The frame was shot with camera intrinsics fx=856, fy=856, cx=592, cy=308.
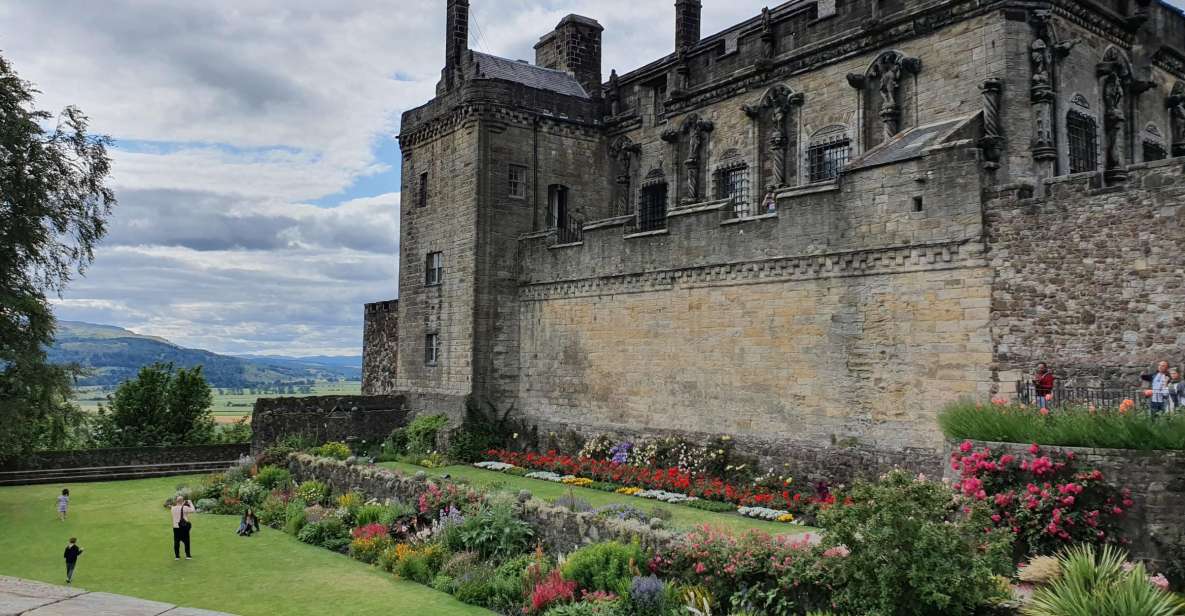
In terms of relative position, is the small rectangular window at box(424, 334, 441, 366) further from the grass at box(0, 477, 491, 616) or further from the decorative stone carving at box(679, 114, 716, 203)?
the decorative stone carving at box(679, 114, 716, 203)

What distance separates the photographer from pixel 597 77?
33281 mm

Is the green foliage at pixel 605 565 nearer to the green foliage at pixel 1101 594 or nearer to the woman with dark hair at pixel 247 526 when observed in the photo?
the green foliage at pixel 1101 594

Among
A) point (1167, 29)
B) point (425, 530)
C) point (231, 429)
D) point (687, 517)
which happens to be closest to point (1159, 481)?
point (687, 517)

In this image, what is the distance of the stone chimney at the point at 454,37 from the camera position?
30.4 metres

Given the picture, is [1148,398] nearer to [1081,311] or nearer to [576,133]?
[1081,311]

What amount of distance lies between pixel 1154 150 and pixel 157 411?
36263 mm

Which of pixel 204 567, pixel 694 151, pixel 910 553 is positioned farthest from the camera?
pixel 694 151

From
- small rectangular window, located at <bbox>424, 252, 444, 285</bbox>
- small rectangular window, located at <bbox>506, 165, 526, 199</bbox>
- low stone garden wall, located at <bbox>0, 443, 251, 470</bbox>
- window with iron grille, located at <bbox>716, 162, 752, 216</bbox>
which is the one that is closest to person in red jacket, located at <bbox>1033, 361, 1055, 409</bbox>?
window with iron grille, located at <bbox>716, 162, 752, 216</bbox>

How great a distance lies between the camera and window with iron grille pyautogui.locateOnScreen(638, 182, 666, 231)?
2911 cm

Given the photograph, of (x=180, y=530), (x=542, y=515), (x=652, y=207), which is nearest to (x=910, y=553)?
(x=542, y=515)

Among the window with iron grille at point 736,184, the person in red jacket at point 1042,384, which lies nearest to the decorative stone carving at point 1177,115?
the window with iron grille at point 736,184

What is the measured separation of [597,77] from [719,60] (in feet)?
26.4

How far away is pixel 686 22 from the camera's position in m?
28.4

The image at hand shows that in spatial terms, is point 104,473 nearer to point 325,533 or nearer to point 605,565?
point 325,533
